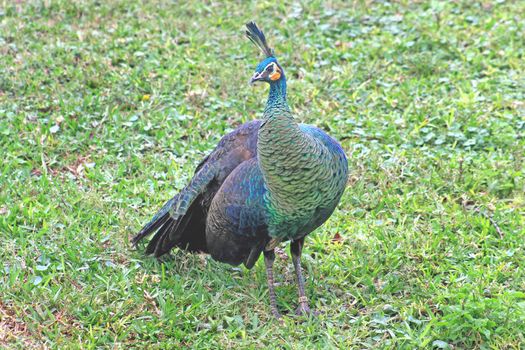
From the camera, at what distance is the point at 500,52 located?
7621 mm

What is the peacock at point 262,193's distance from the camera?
14.2ft

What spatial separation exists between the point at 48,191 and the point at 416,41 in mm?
4052

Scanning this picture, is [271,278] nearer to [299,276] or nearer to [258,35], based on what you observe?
[299,276]

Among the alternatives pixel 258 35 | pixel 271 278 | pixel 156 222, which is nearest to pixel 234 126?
pixel 156 222

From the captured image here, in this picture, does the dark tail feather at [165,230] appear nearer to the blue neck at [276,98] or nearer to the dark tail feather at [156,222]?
the dark tail feather at [156,222]

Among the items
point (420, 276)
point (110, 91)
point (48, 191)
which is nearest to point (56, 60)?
point (110, 91)

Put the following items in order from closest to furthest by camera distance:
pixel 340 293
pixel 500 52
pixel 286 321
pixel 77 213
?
pixel 286 321 → pixel 340 293 → pixel 77 213 → pixel 500 52

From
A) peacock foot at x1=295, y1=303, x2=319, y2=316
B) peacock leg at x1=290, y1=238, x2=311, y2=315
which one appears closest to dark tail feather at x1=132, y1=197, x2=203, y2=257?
peacock leg at x1=290, y1=238, x2=311, y2=315

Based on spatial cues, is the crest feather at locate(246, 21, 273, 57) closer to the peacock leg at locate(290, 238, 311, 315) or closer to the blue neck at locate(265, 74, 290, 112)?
the blue neck at locate(265, 74, 290, 112)

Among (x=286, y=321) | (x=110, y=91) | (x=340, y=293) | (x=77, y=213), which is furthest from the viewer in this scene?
(x=110, y=91)

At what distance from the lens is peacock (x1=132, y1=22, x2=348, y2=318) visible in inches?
171

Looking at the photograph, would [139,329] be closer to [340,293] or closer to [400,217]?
[340,293]

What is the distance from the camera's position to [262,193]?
4.48m

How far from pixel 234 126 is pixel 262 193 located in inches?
97.1
